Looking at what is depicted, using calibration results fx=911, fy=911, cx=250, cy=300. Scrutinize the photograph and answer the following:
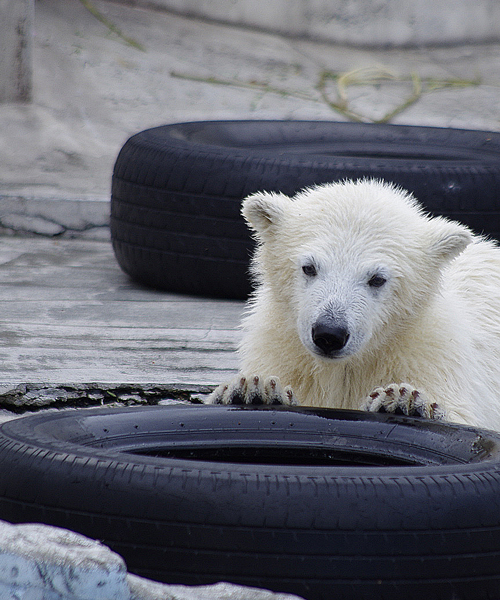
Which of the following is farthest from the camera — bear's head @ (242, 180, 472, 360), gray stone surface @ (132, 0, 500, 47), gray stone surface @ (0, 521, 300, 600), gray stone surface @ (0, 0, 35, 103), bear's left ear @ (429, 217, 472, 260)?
gray stone surface @ (132, 0, 500, 47)

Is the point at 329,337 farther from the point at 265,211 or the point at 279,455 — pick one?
the point at 265,211

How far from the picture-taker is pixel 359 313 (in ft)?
7.66

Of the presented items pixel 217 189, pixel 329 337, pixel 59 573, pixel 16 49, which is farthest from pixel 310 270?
pixel 16 49

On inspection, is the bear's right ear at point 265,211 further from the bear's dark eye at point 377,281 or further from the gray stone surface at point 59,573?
the gray stone surface at point 59,573

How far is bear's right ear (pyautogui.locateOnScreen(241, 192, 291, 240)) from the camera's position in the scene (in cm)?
262

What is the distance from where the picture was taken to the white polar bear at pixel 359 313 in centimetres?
234

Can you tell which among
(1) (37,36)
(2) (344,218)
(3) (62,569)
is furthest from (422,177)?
(1) (37,36)

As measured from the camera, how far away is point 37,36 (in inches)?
335

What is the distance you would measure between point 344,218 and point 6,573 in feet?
4.77

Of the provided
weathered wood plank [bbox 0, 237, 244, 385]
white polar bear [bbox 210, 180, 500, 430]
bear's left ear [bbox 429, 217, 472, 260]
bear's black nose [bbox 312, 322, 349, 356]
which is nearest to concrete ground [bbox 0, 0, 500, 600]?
weathered wood plank [bbox 0, 237, 244, 385]

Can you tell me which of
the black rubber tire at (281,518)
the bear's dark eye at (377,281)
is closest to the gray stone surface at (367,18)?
the bear's dark eye at (377,281)

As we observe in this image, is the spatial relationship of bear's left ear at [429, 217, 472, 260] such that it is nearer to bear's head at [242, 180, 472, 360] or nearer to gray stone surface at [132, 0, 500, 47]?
bear's head at [242, 180, 472, 360]

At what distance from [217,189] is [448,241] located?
6.22 feet

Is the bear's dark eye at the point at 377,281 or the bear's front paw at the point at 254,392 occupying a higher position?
the bear's dark eye at the point at 377,281
